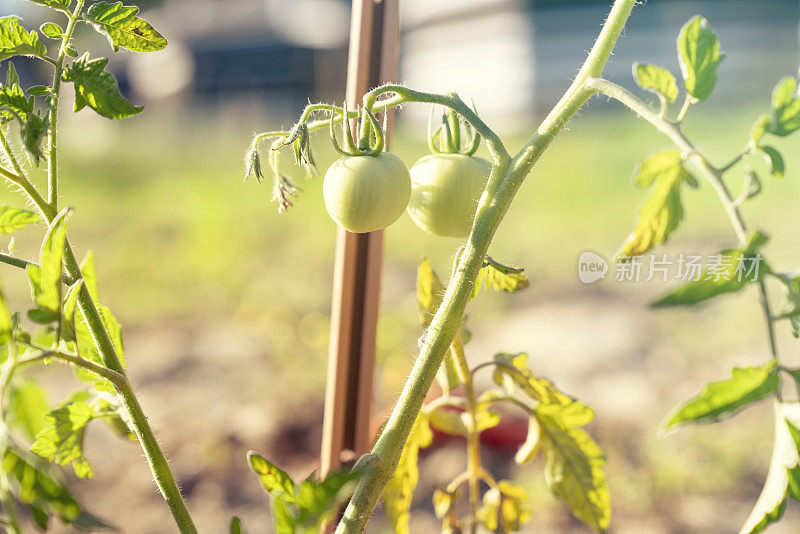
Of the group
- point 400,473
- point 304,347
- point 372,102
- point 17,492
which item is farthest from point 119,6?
point 304,347

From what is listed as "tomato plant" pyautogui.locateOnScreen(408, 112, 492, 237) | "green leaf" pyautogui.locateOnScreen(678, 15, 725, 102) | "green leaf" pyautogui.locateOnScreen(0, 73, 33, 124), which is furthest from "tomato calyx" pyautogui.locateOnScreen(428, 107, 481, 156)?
"green leaf" pyautogui.locateOnScreen(0, 73, 33, 124)

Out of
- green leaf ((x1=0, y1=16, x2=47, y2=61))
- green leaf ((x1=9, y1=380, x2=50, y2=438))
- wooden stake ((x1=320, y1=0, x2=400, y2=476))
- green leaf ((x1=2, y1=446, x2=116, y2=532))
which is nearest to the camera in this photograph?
green leaf ((x1=2, y1=446, x2=116, y2=532))

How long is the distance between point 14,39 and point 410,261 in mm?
1736

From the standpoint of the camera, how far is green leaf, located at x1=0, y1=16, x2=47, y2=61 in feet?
1.04

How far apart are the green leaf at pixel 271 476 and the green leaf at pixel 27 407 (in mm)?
185

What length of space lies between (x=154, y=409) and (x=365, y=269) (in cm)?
95

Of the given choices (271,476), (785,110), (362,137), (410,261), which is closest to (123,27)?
(362,137)

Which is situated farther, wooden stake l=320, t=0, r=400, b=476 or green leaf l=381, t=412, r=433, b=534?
wooden stake l=320, t=0, r=400, b=476

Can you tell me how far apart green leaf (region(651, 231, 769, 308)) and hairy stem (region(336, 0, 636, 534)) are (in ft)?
0.30

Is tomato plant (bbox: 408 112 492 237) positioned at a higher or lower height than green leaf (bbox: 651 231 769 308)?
higher

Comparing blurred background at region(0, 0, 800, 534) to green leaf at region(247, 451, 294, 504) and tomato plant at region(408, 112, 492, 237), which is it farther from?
green leaf at region(247, 451, 294, 504)

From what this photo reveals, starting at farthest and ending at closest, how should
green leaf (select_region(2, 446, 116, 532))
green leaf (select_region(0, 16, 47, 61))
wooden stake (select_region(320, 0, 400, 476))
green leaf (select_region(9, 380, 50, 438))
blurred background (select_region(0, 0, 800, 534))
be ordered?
blurred background (select_region(0, 0, 800, 534)) < wooden stake (select_region(320, 0, 400, 476)) < green leaf (select_region(9, 380, 50, 438)) < green leaf (select_region(0, 16, 47, 61)) < green leaf (select_region(2, 446, 116, 532))

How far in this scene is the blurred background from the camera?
3.73ft

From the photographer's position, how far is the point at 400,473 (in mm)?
491
